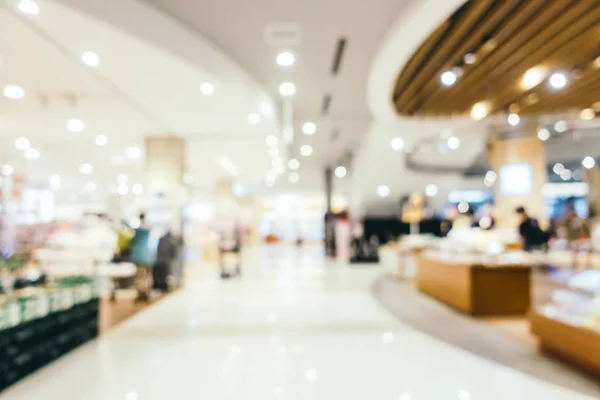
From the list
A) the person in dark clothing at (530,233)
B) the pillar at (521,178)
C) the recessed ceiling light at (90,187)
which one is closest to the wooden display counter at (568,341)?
the person in dark clothing at (530,233)

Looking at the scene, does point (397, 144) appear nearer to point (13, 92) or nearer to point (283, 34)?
point (283, 34)

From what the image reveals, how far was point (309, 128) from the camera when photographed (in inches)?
415

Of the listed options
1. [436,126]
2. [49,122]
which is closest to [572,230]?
[436,126]

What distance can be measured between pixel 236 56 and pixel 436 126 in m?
5.05

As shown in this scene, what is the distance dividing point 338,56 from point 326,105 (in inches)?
94.9

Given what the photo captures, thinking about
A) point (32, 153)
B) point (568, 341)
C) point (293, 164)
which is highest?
point (293, 164)

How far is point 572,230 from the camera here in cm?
1220

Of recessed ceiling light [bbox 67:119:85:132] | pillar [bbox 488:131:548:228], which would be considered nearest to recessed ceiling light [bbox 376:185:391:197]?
pillar [bbox 488:131:548:228]

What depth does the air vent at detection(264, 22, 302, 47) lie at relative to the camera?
512cm

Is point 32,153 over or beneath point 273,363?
over

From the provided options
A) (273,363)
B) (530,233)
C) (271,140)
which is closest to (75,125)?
(271,140)

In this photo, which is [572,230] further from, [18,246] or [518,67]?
[18,246]

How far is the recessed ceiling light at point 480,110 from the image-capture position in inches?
309

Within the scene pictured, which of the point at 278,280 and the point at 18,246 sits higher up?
the point at 18,246
